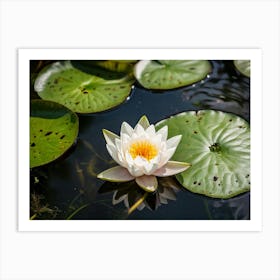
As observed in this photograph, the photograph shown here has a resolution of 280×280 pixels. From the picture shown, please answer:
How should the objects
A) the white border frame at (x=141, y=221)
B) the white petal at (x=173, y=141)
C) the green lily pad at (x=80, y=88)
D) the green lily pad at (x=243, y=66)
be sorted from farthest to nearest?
the green lily pad at (x=80, y=88)
the green lily pad at (x=243, y=66)
the white petal at (x=173, y=141)
the white border frame at (x=141, y=221)

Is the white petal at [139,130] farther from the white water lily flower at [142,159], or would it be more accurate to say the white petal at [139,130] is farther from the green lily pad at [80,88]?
the green lily pad at [80,88]

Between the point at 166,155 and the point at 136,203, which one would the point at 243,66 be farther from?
the point at 136,203

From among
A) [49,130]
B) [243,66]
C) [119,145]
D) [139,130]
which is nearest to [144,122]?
[139,130]

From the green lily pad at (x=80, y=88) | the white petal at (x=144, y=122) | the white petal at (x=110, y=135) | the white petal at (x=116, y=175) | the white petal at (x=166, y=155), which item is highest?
the green lily pad at (x=80, y=88)

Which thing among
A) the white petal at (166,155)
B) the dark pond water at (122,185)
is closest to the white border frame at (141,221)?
the dark pond water at (122,185)

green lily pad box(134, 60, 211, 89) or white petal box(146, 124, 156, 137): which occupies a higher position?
green lily pad box(134, 60, 211, 89)

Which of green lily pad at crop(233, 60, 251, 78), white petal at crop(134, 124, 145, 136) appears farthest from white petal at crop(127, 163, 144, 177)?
green lily pad at crop(233, 60, 251, 78)

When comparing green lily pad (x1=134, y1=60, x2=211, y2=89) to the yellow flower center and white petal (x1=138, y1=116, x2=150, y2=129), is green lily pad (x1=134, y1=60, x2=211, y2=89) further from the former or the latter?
the yellow flower center
